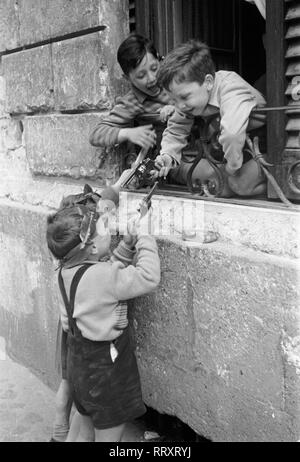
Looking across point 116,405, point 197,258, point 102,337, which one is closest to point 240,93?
point 197,258

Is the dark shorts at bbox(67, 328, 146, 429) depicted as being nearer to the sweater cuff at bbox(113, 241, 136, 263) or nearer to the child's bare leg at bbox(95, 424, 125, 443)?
the child's bare leg at bbox(95, 424, 125, 443)

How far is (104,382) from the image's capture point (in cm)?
263

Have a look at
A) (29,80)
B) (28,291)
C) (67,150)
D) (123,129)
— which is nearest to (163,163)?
(123,129)

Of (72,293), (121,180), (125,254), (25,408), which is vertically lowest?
(25,408)

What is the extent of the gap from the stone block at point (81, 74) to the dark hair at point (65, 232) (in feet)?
3.06

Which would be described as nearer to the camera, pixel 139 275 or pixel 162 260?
pixel 139 275

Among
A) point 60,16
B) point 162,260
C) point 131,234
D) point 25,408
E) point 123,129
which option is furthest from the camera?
point 25,408

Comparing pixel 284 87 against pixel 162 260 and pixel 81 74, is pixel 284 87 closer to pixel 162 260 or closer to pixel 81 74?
pixel 162 260

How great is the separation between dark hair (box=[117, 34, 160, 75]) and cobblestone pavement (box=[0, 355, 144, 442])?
2050mm

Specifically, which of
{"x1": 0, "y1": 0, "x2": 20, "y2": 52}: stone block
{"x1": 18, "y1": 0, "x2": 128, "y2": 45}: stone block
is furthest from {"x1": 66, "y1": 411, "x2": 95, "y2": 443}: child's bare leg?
{"x1": 0, "y1": 0, "x2": 20, "y2": 52}: stone block

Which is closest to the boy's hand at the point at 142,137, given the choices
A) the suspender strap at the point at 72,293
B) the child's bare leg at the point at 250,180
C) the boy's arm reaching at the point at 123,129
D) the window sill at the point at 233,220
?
the boy's arm reaching at the point at 123,129

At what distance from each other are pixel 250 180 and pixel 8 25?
2.52 m

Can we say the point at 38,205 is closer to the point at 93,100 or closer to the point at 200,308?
the point at 93,100

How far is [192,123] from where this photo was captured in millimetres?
2824
